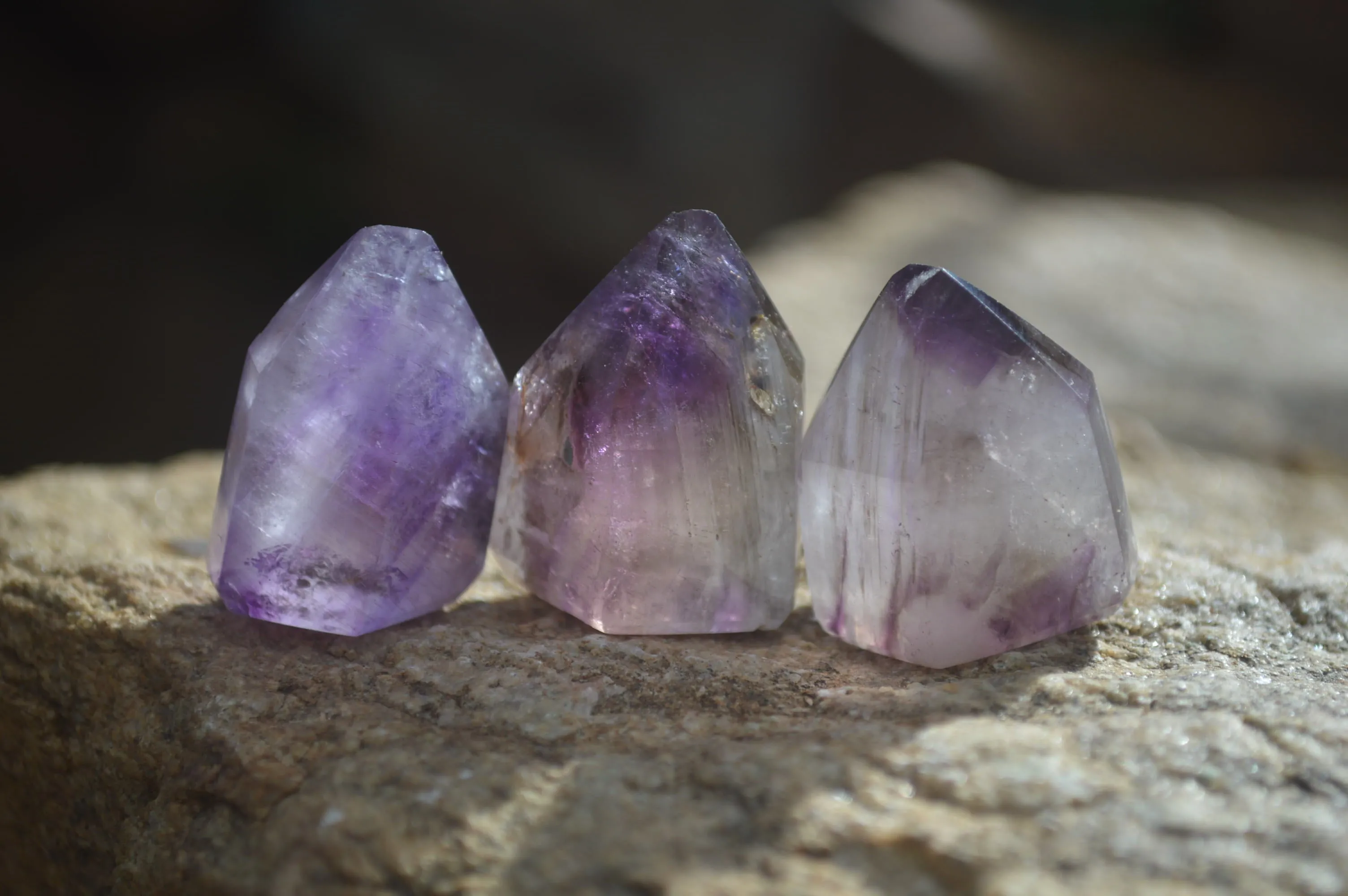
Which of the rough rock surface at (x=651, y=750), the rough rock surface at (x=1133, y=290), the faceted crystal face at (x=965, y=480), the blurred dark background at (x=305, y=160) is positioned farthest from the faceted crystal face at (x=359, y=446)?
the blurred dark background at (x=305, y=160)

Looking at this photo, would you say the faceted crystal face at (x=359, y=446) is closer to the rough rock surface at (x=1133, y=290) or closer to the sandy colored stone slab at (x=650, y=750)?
the sandy colored stone slab at (x=650, y=750)

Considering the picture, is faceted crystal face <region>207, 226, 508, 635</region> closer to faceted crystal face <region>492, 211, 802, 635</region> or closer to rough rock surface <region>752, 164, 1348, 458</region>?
faceted crystal face <region>492, 211, 802, 635</region>

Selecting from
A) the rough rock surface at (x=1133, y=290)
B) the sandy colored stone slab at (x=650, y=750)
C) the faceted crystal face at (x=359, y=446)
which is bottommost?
the sandy colored stone slab at (x=650, y=750)

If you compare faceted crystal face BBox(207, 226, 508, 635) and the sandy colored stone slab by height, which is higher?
faceted crystal face BBox(207, 226, 508, 635)

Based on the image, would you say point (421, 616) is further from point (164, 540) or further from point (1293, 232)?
point (1293, 232)

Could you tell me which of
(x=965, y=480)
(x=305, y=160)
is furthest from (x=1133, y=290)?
(x=305, y=160)

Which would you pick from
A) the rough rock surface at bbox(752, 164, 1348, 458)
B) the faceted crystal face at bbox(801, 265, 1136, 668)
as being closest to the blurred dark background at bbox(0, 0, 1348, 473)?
the rough rock surface at bbox(752, 164, 1348, 458)
